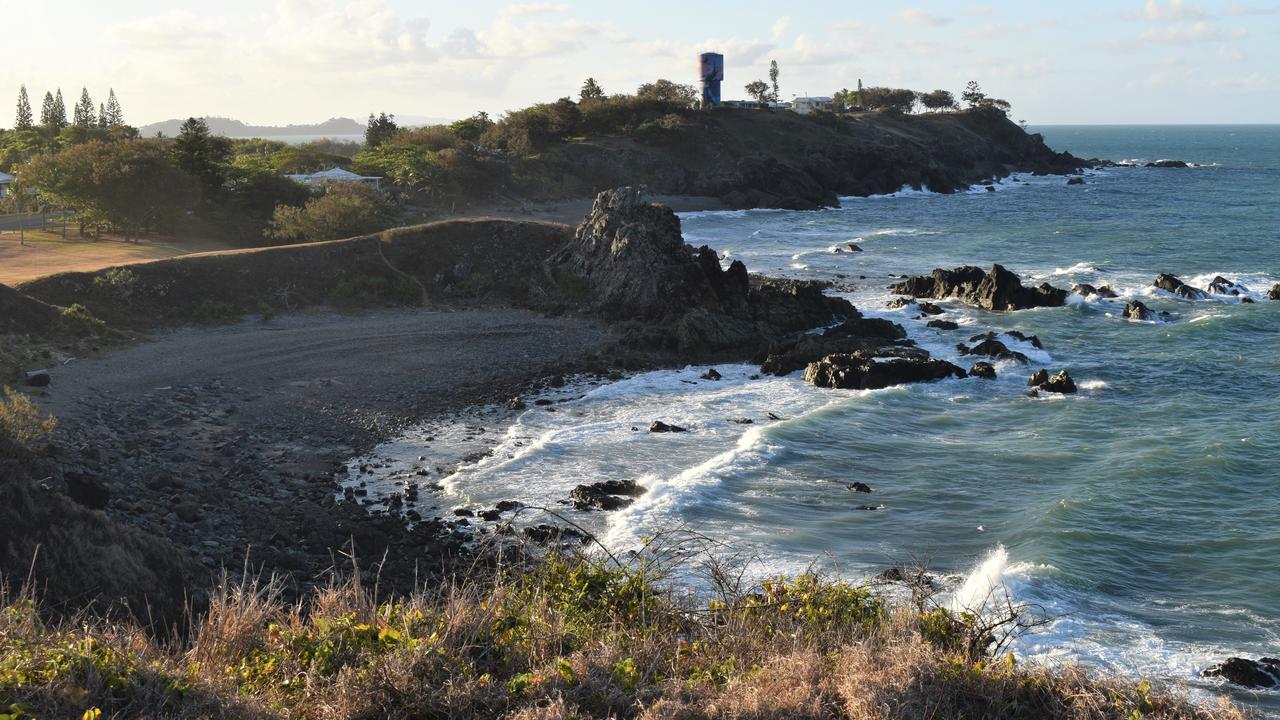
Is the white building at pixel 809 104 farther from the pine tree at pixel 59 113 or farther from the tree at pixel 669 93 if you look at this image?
the pine tree at pixel 59 113

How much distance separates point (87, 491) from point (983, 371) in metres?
22.6

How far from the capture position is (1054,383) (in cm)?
2650

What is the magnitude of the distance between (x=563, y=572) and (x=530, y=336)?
22.3m

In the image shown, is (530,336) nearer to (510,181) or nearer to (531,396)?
(531,396)

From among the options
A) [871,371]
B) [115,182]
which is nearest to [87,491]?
[871,371]

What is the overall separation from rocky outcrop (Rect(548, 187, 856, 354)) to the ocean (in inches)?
113

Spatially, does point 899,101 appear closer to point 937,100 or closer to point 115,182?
point 937,100

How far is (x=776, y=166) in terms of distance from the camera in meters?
79.2

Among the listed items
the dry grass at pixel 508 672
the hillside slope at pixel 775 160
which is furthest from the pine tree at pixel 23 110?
the dry grass at pixel 508 672

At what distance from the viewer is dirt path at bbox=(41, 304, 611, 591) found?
1588cm

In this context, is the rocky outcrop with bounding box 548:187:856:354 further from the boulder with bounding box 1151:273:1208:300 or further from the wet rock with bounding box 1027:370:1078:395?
the boulder with bounding box 1151:273:1208:300

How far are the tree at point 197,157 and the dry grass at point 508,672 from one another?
4014 centimetres

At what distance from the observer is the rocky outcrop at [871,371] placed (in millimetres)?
26984

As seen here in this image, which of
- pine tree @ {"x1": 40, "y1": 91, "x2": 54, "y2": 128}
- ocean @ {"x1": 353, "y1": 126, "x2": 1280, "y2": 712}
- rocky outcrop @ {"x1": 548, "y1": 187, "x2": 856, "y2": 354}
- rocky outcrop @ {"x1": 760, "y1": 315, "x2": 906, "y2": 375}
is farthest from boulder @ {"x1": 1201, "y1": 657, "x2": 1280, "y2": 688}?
pine tree @ {"x1": 40, "y1": 91, "x2": 54, "y2": 128}
